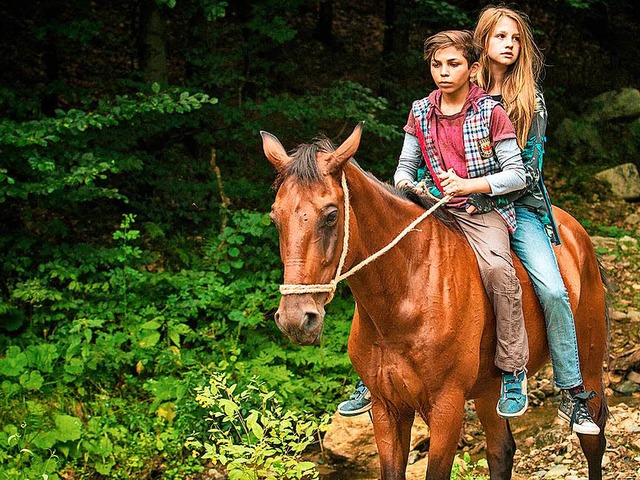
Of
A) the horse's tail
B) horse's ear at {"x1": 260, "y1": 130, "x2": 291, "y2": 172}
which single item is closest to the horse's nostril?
horse's ear at {"x1": 260, "y1": 130, "x2": 291, "y2": 172}

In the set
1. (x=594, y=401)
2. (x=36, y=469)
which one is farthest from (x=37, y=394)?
(x=594, y=401)

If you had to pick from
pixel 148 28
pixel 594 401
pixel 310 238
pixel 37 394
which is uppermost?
pixel 148 28

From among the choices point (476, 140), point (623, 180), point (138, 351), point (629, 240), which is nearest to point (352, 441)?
point (138, 351)

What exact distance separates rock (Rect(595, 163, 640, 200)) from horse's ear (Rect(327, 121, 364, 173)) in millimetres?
10553

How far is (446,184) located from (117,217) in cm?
641

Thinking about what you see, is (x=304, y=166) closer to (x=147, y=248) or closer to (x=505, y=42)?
(x=505, y=42)

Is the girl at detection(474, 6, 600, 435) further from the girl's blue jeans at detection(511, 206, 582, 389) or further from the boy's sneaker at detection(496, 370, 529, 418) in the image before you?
the boy's sneaker at detection(496, 370, 529, 418)

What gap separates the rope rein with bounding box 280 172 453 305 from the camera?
296 centimetres

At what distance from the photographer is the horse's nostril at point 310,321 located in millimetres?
2918

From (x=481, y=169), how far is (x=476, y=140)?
16 centimetres

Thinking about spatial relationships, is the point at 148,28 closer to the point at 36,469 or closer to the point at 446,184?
the point at 36,469

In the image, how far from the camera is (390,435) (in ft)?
12.4

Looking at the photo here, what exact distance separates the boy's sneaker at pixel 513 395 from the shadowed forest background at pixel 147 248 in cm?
132

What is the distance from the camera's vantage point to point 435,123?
3980 mm
